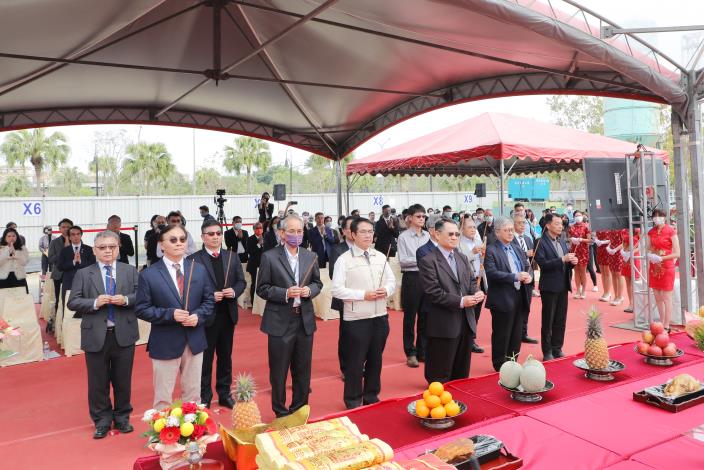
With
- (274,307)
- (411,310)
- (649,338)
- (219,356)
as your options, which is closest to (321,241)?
(411,310)

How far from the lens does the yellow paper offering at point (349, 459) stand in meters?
1.28

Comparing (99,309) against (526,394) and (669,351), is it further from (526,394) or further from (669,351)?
(669,351)

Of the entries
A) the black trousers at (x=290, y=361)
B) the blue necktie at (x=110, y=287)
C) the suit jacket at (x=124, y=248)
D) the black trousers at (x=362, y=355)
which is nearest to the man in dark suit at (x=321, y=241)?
the suit jacket at (x=124, y=248)

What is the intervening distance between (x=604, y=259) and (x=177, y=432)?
8.01 m

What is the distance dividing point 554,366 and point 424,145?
6.70 metres

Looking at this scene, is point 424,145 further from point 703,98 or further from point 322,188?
point 322,188

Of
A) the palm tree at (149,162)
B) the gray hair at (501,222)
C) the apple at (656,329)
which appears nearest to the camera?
the apple at (656,329)

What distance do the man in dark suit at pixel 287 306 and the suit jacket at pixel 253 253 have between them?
471 cm

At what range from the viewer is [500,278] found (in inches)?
169

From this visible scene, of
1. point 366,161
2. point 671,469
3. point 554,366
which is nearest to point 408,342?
point 554,366

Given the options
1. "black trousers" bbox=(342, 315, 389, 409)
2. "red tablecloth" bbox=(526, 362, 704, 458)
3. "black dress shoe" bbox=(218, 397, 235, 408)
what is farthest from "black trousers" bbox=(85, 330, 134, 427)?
"red tablecloth" bbox=(526, 362, 704, 458)

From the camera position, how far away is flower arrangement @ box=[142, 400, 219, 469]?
1557 mm

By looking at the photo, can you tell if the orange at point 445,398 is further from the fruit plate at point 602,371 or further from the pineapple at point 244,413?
the fruit plate at point 602,371

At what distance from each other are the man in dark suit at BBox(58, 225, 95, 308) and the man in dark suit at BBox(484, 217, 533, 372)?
4.36 meters
